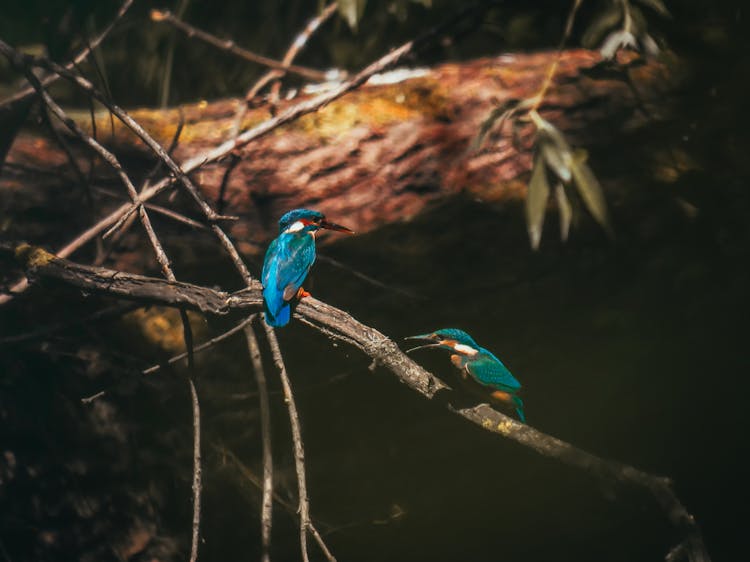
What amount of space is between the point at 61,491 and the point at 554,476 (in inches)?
92.3

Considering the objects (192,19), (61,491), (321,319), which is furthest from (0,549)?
(192,19)

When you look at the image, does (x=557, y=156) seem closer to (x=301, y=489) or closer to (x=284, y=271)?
(x=284, y=271)

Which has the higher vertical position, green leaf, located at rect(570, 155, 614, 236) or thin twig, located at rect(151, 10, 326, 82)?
thin twig, located at rect(151, 10, 326, 82)

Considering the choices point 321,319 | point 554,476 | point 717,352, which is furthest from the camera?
point 717,352

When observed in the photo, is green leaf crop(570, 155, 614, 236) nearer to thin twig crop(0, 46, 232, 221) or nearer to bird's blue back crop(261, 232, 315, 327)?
Answer: bird's blue back crop(261, 232, 315, 327)

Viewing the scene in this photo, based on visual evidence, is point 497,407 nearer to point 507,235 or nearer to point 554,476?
point 507,235

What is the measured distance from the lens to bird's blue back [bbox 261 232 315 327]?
2068mm

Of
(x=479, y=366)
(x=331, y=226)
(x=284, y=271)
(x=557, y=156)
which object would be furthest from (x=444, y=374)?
(x=557, y=156)

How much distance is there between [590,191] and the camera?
7.12 ft

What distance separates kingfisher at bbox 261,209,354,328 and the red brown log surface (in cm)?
27

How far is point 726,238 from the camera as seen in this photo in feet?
9.77

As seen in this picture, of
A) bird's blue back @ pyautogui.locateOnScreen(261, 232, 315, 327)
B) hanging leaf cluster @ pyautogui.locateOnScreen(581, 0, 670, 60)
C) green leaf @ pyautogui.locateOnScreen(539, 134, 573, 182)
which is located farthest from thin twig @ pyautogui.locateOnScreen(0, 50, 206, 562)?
hanging leaf cluster @ pyautogui.locateOnScreen(581, 0, 670, 60)

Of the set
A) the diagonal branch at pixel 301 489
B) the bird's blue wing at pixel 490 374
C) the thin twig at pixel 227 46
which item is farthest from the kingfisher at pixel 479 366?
the thin twig at pixel 227 46

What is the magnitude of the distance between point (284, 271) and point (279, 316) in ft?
0.65
